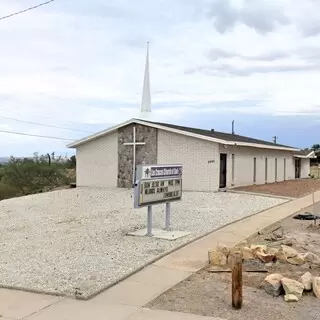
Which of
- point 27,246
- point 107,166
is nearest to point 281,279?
point 27,246

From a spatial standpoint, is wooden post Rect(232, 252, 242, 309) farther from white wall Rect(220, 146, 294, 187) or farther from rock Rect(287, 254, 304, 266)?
white wall Rect(220, 146, 294, 187)

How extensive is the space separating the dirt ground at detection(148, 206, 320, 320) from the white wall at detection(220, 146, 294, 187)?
19123 mm

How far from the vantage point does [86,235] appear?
12.8m

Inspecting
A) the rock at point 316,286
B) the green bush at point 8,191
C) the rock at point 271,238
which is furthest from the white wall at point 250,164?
the rock at point 316,286

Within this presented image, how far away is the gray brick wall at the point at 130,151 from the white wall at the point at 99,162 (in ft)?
1.29

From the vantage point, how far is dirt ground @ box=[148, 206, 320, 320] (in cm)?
665

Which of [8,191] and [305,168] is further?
[305,168]

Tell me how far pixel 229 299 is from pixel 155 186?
576cm

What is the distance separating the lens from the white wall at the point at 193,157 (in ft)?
89.2

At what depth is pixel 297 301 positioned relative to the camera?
7215 mm

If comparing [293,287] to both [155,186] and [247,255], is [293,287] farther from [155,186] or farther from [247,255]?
[155,186]

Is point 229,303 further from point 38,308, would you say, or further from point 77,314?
point 38,308

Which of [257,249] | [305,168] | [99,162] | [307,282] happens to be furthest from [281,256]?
[305,168]

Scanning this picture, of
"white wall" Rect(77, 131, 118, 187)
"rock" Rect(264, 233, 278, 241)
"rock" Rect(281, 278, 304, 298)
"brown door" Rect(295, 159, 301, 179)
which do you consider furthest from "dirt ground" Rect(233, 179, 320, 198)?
"rock" Rect(281, 278, 304, 298)
